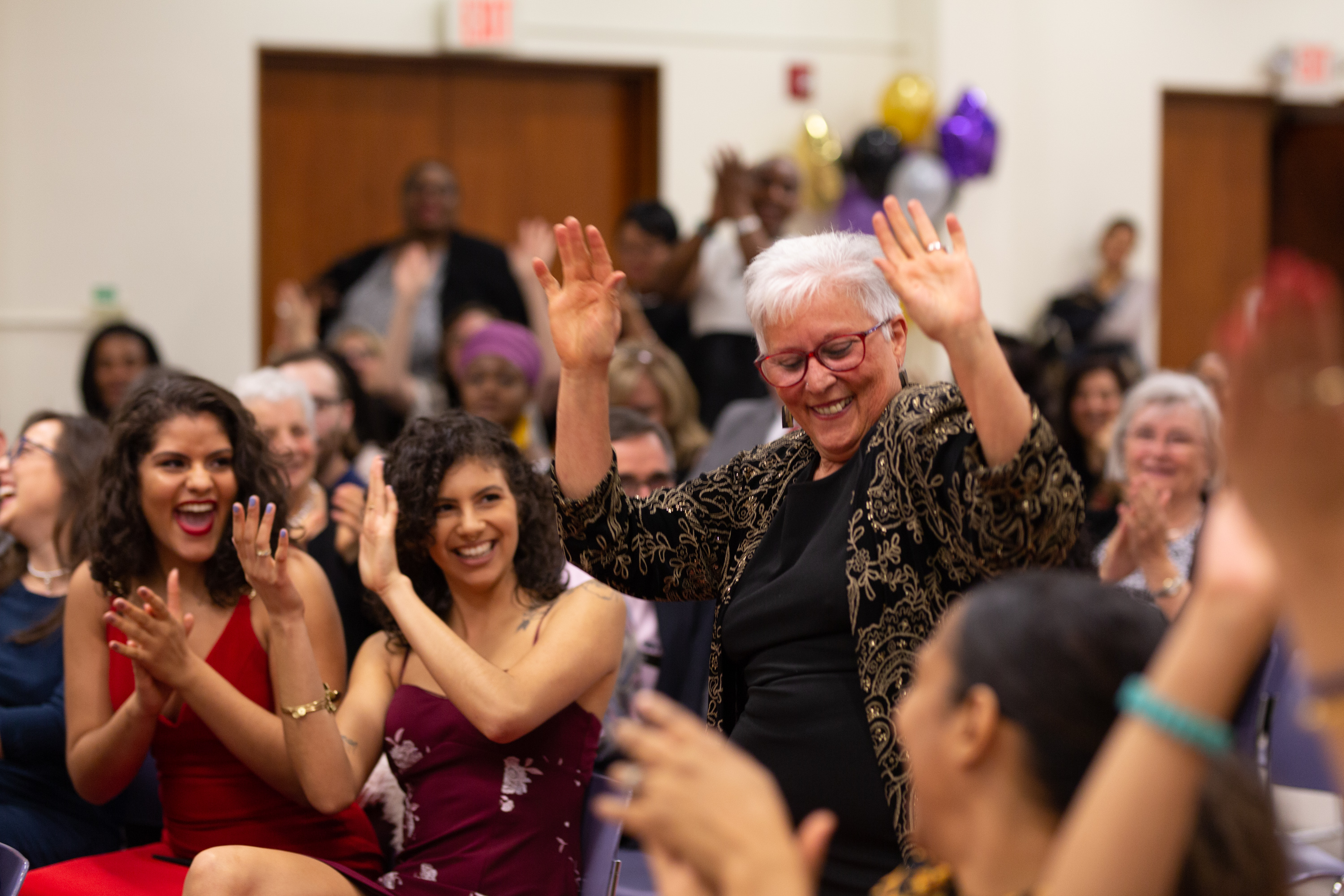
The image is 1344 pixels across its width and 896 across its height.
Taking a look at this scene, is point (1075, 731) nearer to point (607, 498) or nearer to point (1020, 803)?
point (1020, 803)

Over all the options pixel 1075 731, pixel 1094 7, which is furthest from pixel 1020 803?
pixel 1094 7

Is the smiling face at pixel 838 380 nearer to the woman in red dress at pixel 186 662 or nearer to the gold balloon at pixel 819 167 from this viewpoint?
the woman in red dress at pixel 186 662

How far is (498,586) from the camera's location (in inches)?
98.0

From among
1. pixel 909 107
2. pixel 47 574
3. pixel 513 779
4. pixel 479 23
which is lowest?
pixel 513 779

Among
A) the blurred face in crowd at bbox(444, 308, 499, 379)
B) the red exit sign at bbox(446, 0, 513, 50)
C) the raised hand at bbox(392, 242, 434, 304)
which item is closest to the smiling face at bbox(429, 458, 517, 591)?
the blurred face in crowd at bbox(444, 308, 499, 379)

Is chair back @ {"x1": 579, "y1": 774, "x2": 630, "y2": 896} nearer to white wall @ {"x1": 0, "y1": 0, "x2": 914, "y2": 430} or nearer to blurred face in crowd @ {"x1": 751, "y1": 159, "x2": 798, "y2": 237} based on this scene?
blurred face in crowd @ {"x1": 751, "y1": 159, "x2": 798, "y2": 237}

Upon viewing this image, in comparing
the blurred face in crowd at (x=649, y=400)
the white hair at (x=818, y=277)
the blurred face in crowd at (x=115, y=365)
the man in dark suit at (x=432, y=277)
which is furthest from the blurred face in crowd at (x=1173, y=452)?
the blurred face in crowd at (x=115, y=365)

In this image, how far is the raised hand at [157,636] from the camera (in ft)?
7.30

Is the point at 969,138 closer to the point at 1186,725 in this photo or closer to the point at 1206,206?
the point at 1206,206

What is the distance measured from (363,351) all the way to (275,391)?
197cm

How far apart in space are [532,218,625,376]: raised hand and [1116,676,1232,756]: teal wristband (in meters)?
1.12

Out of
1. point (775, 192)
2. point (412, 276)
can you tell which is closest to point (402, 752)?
point (412, 276)

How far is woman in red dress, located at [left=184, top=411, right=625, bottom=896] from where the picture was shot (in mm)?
2232

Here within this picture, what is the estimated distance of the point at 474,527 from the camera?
2420mm
